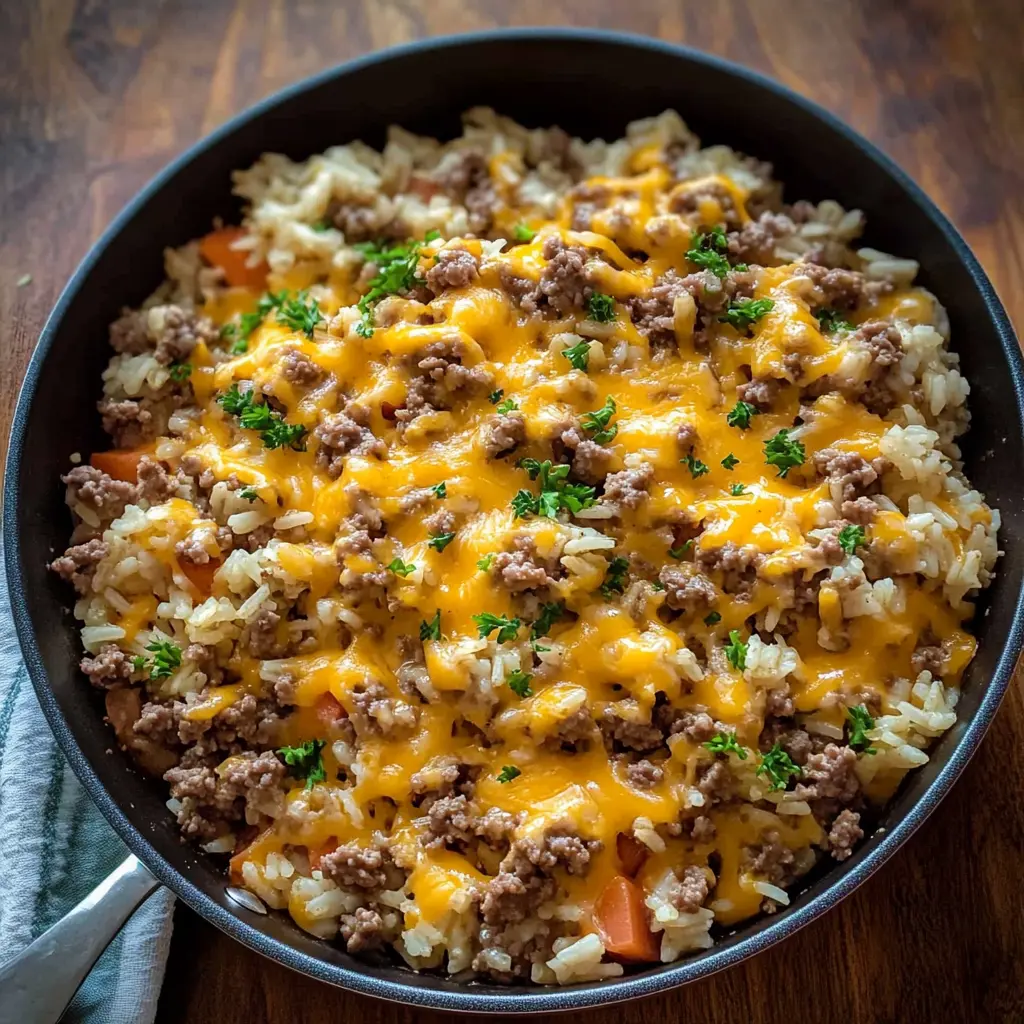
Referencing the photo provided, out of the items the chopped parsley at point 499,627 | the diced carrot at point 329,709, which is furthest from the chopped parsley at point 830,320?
the diced carrot at point 329,709

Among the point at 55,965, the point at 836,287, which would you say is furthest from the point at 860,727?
the point at 55,965

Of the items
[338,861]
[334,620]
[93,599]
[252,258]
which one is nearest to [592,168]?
[252,258]

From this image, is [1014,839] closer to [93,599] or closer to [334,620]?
[334,620]

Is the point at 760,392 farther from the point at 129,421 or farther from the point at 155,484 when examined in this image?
the point at 129,421

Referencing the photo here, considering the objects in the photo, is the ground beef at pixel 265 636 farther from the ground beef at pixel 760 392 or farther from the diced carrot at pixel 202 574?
the ground beef at pixel 760 392

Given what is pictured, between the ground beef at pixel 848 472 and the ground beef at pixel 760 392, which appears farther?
the ground beef at pixel 760 392

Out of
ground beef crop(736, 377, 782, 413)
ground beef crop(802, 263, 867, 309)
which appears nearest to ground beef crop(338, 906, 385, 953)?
ground beef crop(736, 377, 782, 413)
